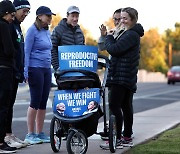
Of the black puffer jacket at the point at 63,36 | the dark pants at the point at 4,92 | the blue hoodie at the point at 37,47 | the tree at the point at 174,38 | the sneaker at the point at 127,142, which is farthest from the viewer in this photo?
the tree at the point at 174,38

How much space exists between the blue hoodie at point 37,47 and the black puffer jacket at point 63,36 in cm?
10

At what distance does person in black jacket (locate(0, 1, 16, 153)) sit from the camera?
267 inches

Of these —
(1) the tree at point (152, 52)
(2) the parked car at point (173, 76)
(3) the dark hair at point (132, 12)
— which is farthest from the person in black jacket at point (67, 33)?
(1) the tree at point (152, 52)

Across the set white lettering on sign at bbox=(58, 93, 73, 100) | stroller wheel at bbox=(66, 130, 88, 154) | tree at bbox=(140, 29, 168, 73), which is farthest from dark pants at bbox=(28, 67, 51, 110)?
tree at bbox=(140, 29, 168, 73)

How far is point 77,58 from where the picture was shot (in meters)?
6.84

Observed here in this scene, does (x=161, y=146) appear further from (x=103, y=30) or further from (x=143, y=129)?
(x=143, y=129)

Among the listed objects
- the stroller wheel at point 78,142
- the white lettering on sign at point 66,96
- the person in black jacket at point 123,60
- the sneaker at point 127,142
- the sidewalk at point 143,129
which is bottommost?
the sidewalk at point 143,129

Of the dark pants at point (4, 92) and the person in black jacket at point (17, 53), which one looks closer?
the dark pants at point (4, 92)

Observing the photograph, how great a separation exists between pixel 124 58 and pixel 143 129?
2.55m

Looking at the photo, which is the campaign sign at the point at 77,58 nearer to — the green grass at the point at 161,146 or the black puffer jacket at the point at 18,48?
the black puffer jacket at the point at 18,48

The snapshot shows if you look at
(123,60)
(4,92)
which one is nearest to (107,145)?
(123,60)

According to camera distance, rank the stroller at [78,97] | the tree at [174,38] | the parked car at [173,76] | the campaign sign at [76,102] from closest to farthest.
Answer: the stroller at [78,97], the campaign sign at [76,102], the parked car at [173,76], the tree at [174,38]

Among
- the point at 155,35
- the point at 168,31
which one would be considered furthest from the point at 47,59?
the point at 168,31

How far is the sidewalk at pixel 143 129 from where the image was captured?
7.22 meters
